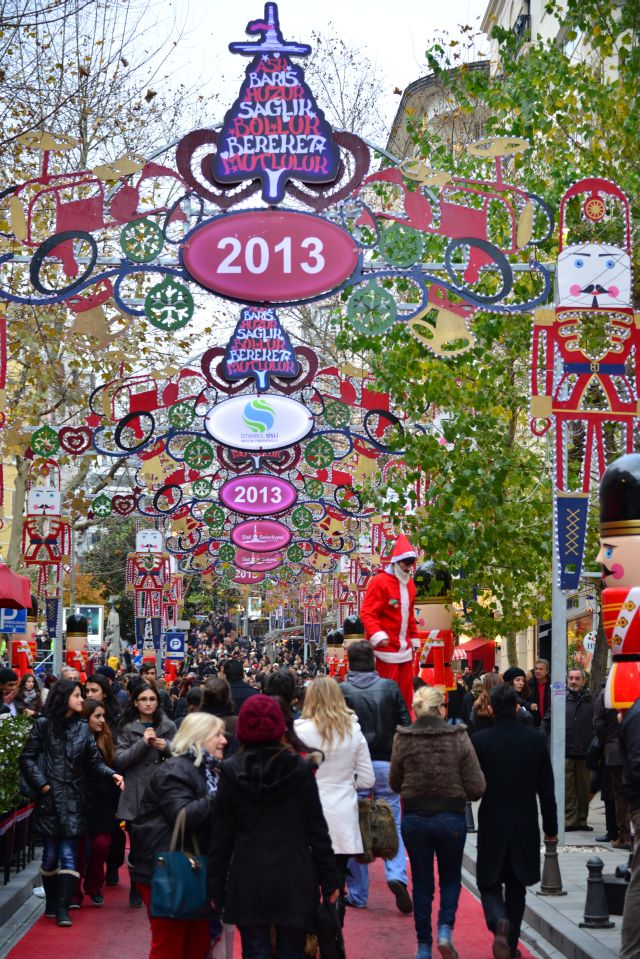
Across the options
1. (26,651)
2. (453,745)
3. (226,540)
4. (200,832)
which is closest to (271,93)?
(453,745)

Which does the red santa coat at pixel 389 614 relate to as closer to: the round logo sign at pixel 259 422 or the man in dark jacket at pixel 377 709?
the man in dark jacket at pixel 377 709

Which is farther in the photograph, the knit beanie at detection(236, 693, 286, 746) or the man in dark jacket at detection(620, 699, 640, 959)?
the man in dark jacket at detection(620, 699, 640, 959)

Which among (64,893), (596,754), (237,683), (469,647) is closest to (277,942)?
(64,893)

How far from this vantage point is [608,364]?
13.0 m

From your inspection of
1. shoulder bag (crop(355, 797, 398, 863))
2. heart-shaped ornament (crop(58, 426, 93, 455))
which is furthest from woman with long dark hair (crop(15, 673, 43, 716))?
shoulder bag (crop(355, 797, 398, 863))

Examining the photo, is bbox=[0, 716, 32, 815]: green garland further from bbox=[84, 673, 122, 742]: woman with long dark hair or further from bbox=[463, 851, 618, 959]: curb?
bbox=[463, 851, 618, 959]: curb

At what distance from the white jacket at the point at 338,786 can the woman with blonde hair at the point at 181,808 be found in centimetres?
182

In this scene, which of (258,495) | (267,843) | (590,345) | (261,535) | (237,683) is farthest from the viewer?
(261,535)

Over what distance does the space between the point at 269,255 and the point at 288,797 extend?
5765 millimetres

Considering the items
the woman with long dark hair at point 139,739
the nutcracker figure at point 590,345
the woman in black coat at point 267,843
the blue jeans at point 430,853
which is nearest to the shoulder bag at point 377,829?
the blue jeans at point 430,853

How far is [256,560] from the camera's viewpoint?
1575 inches

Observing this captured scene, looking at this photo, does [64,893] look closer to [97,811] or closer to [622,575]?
[97,811]

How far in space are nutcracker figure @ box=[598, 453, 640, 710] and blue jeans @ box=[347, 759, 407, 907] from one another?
286 cm

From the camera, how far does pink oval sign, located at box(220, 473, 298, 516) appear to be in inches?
1016
